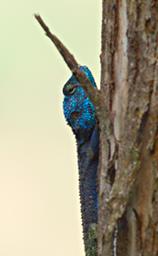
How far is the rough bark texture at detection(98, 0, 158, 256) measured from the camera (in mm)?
1982

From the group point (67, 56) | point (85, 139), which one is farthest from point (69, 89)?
point (67, 56)

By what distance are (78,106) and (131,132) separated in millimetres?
1188

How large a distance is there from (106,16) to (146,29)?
0.19m

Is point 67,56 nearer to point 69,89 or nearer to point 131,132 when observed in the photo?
point 131,132

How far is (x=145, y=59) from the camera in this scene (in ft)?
6.54

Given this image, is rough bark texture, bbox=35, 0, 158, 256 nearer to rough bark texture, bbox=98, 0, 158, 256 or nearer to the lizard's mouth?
rough bark texture, bbox=98, 0, 158, 256

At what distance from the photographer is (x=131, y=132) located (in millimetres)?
2000

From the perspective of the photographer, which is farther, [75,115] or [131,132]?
[75,115]

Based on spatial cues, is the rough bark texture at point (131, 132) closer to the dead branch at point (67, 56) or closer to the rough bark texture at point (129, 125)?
the rough bark texture at point (129, 125)

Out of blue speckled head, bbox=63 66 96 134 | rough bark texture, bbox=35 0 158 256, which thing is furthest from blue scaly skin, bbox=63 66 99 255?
rough bark texture, bbox=35 0 158 256

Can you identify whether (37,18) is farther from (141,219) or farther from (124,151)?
(141,219)

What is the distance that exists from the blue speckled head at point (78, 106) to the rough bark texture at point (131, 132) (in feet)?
3.46

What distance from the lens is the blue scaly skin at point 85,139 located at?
2.93 m

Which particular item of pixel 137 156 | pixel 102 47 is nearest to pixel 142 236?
pixel 137 156
